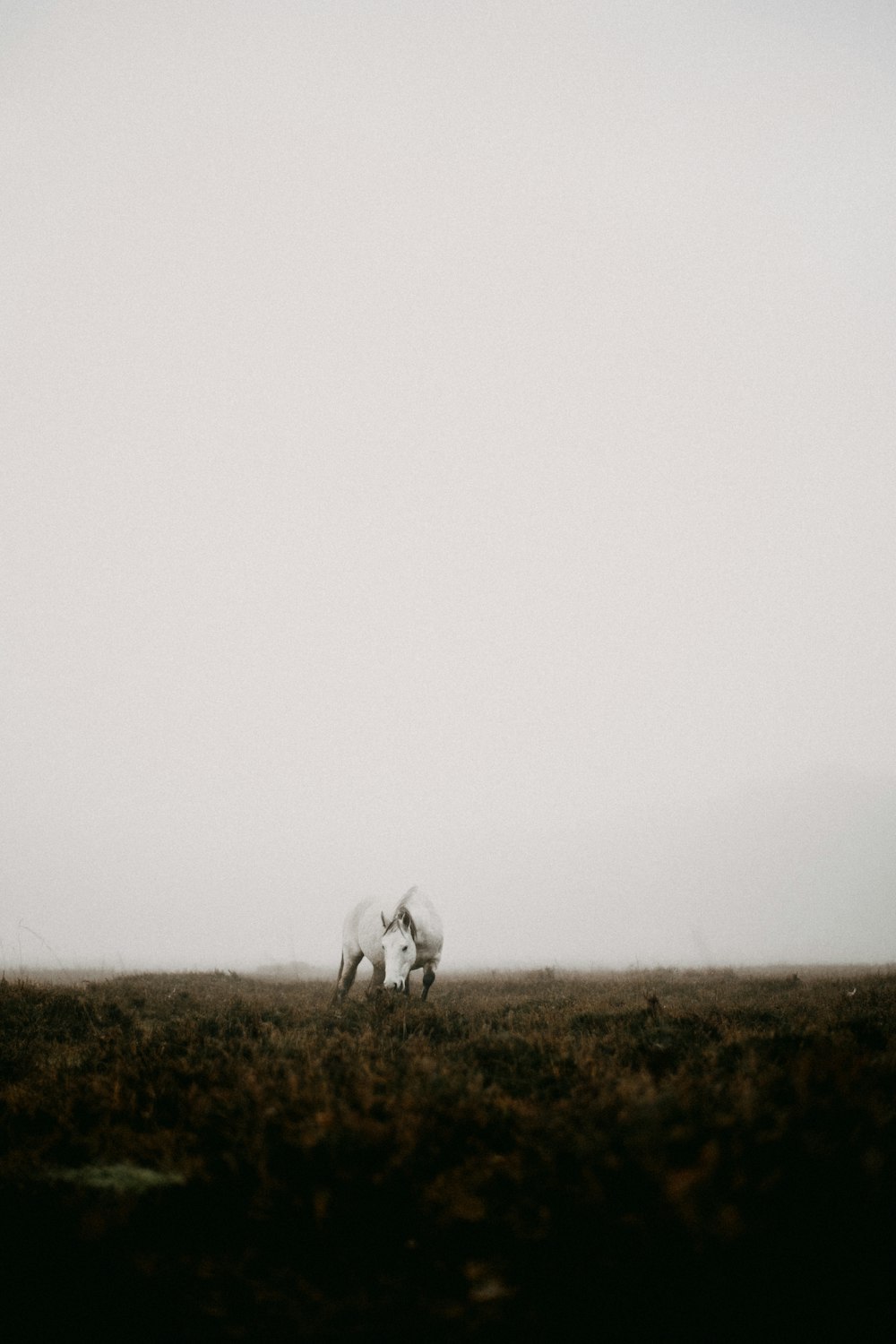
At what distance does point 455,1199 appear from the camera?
3.41 metres

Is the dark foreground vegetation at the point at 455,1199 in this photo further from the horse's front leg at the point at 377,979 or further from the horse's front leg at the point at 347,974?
the horse's front leg at the point at 347,974

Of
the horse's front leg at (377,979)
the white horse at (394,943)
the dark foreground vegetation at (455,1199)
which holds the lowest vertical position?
the horse's front leg at (377,979)

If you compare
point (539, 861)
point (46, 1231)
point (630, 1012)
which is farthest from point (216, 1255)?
point (539, 861)

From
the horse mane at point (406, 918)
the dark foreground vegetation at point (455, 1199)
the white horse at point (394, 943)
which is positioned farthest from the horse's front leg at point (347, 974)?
the dark foreground vegetation at point (455, 1199)

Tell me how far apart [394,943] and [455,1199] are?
29.3 feet

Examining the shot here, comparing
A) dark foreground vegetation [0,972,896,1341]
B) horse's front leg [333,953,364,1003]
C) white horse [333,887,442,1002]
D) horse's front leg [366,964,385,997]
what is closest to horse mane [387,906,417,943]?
white horse [333,887,442,1002]

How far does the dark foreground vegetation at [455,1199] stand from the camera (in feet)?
9.19

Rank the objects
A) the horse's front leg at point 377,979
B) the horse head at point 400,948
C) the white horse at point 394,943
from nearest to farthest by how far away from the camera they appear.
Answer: the horse head at point 400,948 → the white horse at point 394,943 → the horse's front leg at point 377,979

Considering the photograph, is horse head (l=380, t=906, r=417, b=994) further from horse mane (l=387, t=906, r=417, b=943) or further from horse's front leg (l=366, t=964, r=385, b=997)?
horse's front leg (l=366, t=964, r=385, b=997)

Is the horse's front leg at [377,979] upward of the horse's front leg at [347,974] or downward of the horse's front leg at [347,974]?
upward

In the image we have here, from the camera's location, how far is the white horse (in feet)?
38.9

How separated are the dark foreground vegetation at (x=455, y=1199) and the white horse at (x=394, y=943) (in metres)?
5.78

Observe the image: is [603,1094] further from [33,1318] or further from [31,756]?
[31,756]

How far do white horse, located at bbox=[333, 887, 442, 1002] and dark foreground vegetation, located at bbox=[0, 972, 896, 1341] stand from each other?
5.78 meters
